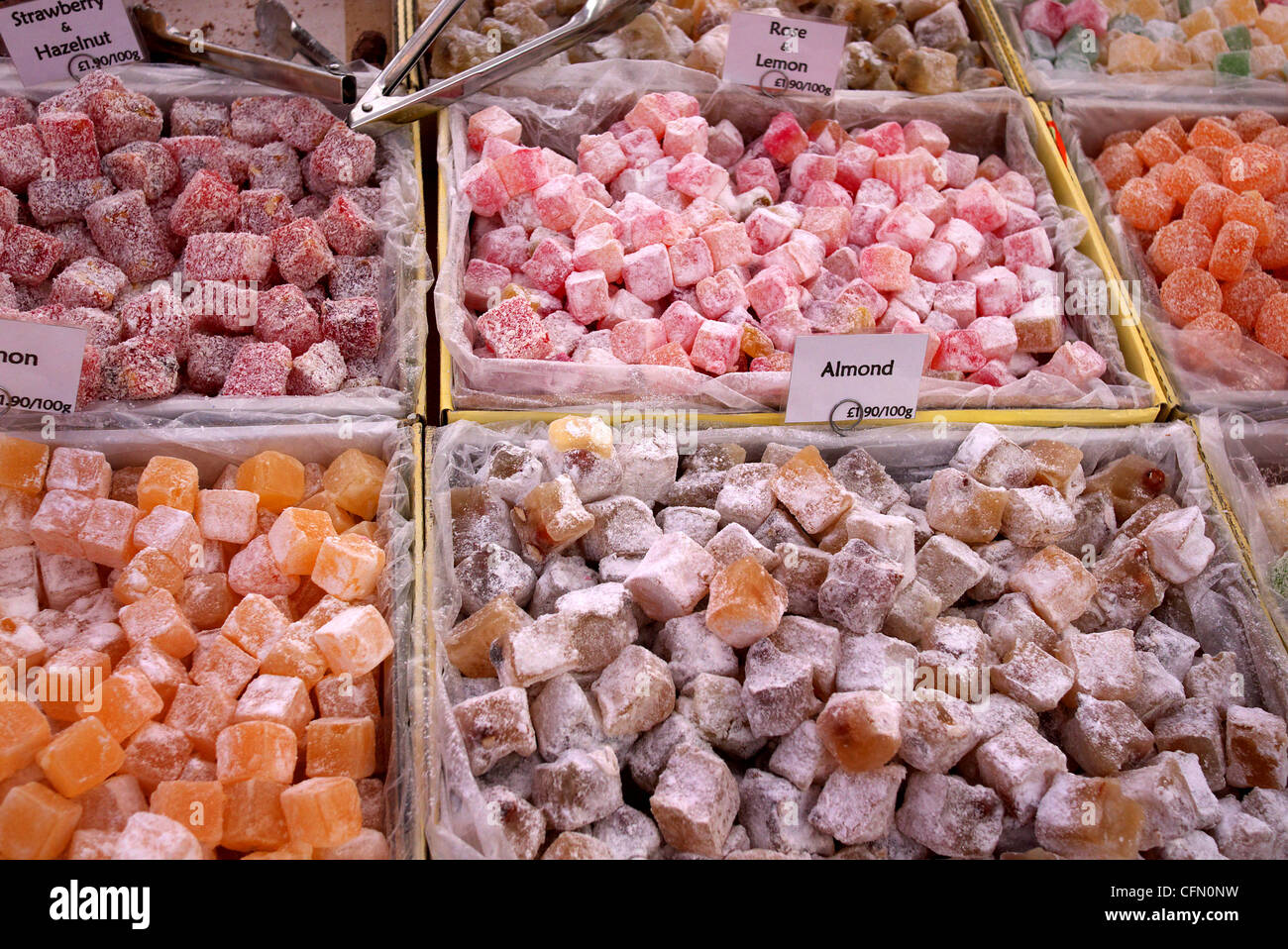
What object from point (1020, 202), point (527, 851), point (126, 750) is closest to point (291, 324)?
point (126, 750)

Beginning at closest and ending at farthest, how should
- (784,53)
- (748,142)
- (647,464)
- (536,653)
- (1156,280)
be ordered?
(536,653)
(647,464)
(1156,280)
(784,53)
(748,142)

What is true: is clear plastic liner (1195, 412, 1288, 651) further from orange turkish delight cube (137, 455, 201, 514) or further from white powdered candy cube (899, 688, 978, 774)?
orange turkish delight cube (137, 455, 201, 514)

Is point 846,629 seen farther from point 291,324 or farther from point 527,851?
point 291,324

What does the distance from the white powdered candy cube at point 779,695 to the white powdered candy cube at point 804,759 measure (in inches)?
0.7

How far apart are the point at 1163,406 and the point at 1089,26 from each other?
1.29 meters

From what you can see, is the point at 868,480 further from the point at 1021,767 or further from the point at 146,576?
the point at 146,576

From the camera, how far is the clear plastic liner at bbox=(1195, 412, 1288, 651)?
5.58 ft

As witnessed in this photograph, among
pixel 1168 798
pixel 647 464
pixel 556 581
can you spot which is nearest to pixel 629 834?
pixel 556 581

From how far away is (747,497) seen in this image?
1.65 metres

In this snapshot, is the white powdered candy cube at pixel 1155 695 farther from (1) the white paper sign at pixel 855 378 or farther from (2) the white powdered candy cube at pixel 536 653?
(2) the white powdered candy cube at pixel 536 653

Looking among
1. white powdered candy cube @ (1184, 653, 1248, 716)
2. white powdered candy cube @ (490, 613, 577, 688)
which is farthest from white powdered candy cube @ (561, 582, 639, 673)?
white powdered candy cube @ (1184, 653, 1248, 716)

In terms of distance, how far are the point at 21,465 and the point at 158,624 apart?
15.9 inches
